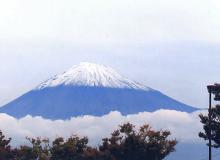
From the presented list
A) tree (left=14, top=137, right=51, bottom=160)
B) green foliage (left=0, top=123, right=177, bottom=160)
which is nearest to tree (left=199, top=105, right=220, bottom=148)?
green foliage (left=0, top=123, right=177, bottom=160)

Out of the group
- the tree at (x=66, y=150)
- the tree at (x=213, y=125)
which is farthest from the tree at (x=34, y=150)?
the tree at (x=213, y=125)

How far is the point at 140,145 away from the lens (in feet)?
191

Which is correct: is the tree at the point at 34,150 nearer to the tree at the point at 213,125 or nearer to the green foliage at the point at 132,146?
the green foliage at the point at 132,146

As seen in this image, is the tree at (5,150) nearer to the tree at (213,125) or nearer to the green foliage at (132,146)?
the green foliage at (132,146)

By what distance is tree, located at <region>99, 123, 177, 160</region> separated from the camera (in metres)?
58.3

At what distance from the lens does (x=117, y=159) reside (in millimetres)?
59312

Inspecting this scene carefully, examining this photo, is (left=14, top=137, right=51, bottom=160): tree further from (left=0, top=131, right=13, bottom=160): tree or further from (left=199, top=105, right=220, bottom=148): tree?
(left=199, top=105, right=220, bottom=148): tree

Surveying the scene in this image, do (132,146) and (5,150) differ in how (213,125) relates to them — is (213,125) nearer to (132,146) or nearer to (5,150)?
(132,146)

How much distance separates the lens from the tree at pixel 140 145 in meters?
58.3

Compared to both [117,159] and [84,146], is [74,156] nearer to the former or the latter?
[84,146]

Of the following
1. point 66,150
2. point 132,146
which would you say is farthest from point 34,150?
point 132,146

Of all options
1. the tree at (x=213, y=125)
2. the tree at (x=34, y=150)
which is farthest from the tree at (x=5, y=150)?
the tree at (x=213, y=125)

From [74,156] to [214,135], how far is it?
12686 millimetres

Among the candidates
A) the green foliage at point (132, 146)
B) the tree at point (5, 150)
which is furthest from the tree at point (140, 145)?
the tree at point (5, 150)
